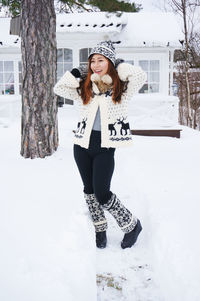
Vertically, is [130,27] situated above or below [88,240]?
above

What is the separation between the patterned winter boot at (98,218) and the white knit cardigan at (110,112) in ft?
1.90

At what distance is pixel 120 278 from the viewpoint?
2.65 meters

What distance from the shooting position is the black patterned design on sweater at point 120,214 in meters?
2.93

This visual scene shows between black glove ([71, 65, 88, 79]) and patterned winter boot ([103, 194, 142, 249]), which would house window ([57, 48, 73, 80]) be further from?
patterned winter boot ([103, 194, 142, 249])

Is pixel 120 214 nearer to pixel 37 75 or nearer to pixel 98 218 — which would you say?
pixel 98 218

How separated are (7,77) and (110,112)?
10860mm

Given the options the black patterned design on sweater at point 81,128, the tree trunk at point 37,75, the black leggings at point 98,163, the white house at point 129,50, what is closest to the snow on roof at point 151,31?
the white house at point 129,50

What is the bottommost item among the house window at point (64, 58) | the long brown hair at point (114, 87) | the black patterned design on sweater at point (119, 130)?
the black patterned design on sweater at point (119, 130)

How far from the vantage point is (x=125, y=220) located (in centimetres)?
301

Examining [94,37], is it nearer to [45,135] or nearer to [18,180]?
[45,135]

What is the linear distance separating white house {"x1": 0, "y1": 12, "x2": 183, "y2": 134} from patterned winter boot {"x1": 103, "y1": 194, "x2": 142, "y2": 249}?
25.1 ft

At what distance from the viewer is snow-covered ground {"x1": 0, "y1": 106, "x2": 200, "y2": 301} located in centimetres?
233

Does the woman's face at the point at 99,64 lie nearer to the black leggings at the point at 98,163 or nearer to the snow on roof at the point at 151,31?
the black leggings at the point at 98,163

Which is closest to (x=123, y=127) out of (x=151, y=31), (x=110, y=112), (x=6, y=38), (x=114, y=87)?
(x=110, y=112)
